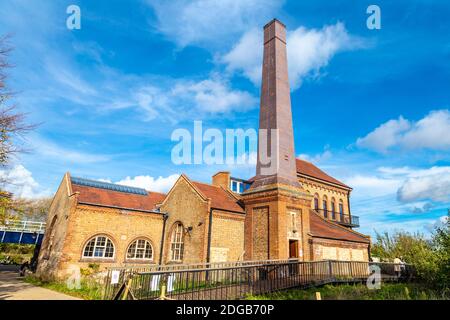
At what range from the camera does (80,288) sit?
14.5 metres

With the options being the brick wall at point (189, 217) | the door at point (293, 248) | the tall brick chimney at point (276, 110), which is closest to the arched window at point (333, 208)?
the tall brick chimney at point (276, 110)

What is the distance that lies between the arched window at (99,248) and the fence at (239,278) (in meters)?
5.75

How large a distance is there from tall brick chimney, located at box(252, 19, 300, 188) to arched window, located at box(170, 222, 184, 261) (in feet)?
20.6

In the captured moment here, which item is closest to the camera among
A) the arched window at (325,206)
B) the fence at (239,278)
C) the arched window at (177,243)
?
the fence at (239,278)

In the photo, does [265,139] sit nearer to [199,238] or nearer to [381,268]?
[199,238]

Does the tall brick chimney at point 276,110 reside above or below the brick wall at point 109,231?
above

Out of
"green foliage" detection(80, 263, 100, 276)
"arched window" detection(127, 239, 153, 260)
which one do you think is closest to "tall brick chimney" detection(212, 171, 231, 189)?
"arched window" detection(127, 239, 153, 260)

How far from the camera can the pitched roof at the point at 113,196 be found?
19809 millimetres

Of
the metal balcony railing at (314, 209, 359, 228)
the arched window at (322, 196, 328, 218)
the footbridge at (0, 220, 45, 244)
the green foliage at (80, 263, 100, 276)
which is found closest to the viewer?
the green foliage at (80, 263, 100, 276)

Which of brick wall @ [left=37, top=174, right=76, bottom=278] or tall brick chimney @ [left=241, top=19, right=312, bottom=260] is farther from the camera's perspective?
brick wall @ [left=37, top=174, right=76, bottom=278]

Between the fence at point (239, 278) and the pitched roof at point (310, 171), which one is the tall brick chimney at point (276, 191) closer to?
the fence at point (239, 278)

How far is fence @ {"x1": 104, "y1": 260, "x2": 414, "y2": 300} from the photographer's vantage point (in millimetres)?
9445

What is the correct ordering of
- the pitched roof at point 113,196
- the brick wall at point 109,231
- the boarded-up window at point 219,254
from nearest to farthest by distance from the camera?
the boarded-up window at point 219,254 → the brick wall at point 109,231 → the pitched roof at point 113,196

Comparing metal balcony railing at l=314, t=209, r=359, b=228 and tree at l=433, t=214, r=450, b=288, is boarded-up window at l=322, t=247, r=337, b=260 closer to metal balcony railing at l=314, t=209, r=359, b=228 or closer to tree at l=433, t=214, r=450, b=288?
tree at l=433, t=214, r=450, b=288
